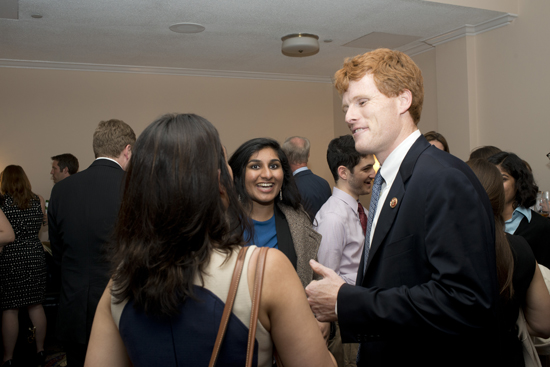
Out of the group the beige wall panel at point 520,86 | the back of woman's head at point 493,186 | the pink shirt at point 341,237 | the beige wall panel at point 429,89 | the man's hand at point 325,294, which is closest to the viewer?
the man's hand at point 325,294

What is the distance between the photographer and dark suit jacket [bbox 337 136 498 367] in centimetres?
107

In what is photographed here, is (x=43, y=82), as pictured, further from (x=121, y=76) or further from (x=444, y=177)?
(x=444, y=177)

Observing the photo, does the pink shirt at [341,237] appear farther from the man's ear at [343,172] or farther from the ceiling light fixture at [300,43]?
the ceiling light fixture at [300,43]

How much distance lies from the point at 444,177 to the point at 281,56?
5.67 meters

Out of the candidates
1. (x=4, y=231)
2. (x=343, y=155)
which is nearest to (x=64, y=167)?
(x=4, y=231)

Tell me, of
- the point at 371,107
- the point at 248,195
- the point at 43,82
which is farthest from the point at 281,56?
the point at 371,107

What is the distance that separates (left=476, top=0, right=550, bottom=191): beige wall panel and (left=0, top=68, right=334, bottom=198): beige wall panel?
3.28 m

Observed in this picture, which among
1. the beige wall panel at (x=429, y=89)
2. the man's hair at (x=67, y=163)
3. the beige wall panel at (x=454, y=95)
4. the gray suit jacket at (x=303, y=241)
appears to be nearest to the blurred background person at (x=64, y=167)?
the man's hair at (x=67, y=163)

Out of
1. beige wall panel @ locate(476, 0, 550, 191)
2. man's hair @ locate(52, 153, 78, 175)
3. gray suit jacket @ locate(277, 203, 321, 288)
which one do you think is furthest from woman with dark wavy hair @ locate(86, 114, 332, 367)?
man's hair @ locate(52, 153, 78, 175)

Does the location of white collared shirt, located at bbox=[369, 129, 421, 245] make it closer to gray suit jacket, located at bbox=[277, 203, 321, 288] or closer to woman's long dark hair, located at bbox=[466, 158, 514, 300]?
woman's long dark hair, located at bbox=[466, 158, 514, 300]

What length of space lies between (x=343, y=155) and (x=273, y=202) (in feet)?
1.95

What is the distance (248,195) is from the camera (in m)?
2.39

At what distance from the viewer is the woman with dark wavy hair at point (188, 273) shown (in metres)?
0.96

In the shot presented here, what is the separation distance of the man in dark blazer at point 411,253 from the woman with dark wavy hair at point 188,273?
23 cm
